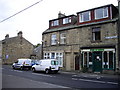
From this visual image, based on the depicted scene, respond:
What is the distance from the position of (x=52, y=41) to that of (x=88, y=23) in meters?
8.12

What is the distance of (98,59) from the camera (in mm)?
20812

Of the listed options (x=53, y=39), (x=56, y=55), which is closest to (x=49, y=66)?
(x=56, y=55)

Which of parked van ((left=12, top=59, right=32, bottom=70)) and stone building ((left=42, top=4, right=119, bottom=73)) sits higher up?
stone building ((left=42, top=4, right=119, bottom=73))

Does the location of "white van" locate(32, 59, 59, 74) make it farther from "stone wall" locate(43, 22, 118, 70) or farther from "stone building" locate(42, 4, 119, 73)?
"stone wall" locate(43, 22, 118, 70)

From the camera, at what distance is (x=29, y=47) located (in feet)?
154

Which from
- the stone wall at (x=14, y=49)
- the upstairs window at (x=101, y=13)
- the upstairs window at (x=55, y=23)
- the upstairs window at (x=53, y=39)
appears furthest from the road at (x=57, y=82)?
the stone wall at (x=14, y=49)

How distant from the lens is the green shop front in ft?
64.3

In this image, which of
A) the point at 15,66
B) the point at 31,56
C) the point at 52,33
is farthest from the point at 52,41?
the point at 31,56

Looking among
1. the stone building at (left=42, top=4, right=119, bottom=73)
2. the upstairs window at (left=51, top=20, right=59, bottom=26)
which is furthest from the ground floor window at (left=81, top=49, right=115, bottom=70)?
the upstairs window at (left=51, top=20, right=59, bottom=26)

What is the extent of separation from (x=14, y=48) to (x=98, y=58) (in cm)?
2975

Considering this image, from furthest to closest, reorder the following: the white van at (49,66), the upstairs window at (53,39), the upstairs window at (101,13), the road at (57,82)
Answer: the upstairs window at (53,39), the upstairs window at (101,13), the white van at (49,66), the road at (57,82)

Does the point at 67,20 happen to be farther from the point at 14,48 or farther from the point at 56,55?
the point at 14,48

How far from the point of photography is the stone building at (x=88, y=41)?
1986 cm

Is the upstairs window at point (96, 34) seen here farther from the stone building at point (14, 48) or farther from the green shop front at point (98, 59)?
the stone building at point (14, 48)
